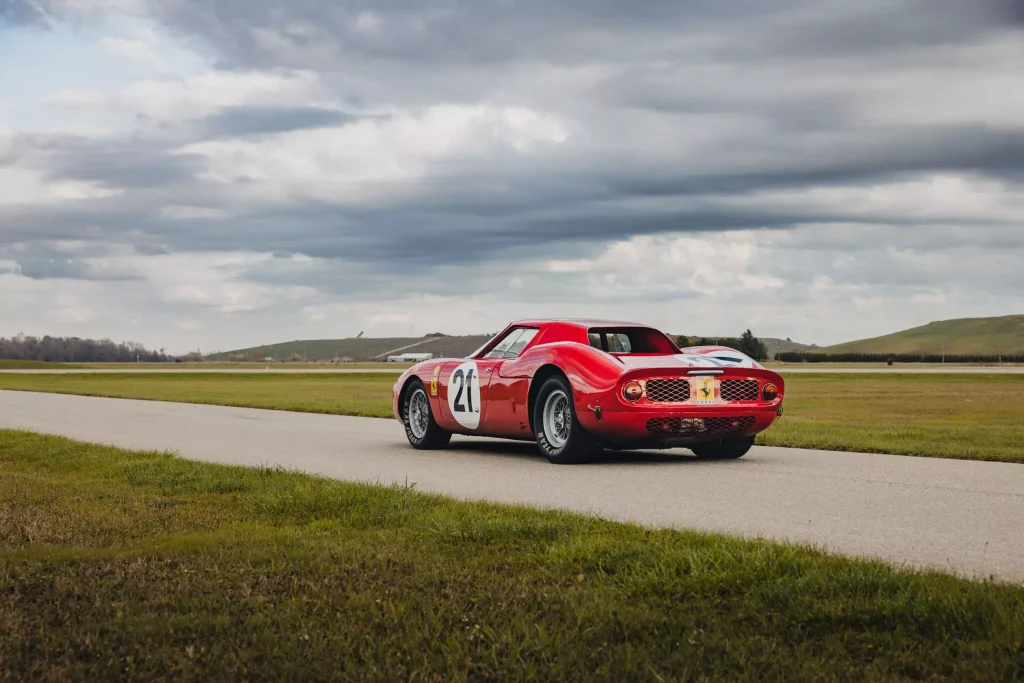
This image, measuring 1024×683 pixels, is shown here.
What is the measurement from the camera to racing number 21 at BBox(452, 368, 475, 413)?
41.1ft

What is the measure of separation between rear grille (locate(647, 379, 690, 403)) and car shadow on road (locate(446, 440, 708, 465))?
101 centimetres

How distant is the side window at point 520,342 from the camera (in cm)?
1222

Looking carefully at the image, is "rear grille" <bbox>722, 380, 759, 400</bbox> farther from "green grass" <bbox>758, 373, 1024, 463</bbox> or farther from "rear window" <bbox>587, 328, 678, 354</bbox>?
"green grass" <bbox>758, 373, 1024, 463</bbox>

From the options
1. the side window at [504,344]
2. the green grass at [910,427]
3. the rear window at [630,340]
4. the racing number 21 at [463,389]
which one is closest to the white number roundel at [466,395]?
the racing number 21 at [463,389]

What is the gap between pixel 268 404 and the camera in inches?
1024

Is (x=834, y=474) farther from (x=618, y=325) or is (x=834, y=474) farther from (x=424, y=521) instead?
(x=424, y=521)

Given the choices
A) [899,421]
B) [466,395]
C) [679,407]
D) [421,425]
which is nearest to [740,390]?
[679,407]

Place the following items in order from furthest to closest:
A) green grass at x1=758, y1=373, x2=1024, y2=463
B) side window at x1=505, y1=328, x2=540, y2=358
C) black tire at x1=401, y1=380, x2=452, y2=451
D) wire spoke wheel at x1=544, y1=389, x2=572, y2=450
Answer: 1. black tire at x1=401, y1=380, x2=452, y2=451
2. green grass at x1=758, y1=373, x2=1024, y2=463
3. side window at x1=505, y1=328, x2=540, y2=358
4. wire spoke wheel at x1=544, y1=389, x2=572, y2=450

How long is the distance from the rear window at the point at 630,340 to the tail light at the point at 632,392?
121 cm

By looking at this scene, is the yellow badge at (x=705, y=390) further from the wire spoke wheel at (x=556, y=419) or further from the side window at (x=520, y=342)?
the side window at (x=520, y=342)

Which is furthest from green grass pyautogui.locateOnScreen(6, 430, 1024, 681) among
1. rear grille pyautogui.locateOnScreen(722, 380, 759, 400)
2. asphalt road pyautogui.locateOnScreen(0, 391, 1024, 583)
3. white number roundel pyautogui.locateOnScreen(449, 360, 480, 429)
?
white number roundel pyautogui.locateOnScreen(449, 360, 480, 429)

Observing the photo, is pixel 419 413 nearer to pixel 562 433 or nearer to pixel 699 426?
pixel 562 433

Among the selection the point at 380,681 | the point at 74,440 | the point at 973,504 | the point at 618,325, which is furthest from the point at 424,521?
the point at 74,440

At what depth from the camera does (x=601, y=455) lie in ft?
40.7
